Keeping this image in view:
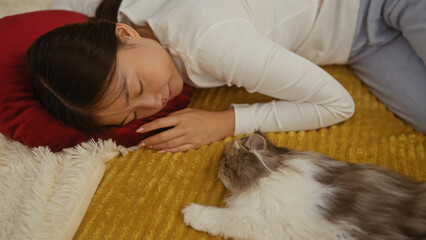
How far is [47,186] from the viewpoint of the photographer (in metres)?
1.27

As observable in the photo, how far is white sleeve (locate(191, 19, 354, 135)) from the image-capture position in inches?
50.8

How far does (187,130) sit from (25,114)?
66 centimetres

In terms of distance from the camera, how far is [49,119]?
1.36 metres

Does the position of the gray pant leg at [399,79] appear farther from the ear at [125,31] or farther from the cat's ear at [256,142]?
the ear at [125,31]

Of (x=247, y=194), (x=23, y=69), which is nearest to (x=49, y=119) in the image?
(x=23, y=69)

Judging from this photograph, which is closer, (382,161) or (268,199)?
(268,199)

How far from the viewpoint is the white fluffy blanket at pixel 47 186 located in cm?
115

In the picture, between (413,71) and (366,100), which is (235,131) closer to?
(366,100)

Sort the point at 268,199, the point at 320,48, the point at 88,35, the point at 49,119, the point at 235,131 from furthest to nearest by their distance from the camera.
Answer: the point at 320,48 → the point at 235,131 → the point at 49,119 → the point at 88,35 → the point at 268,199

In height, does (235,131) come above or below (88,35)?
below

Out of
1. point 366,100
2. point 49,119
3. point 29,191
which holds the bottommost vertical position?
point 366,100

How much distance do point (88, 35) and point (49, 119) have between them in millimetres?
385

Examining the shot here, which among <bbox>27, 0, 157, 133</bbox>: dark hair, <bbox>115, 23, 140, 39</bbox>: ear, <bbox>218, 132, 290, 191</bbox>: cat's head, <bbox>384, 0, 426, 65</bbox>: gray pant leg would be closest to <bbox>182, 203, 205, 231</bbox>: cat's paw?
<bbox>218, 132, 290, 191</bbox>: cat's head

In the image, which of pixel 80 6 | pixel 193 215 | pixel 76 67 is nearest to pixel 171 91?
pixel 76 67
